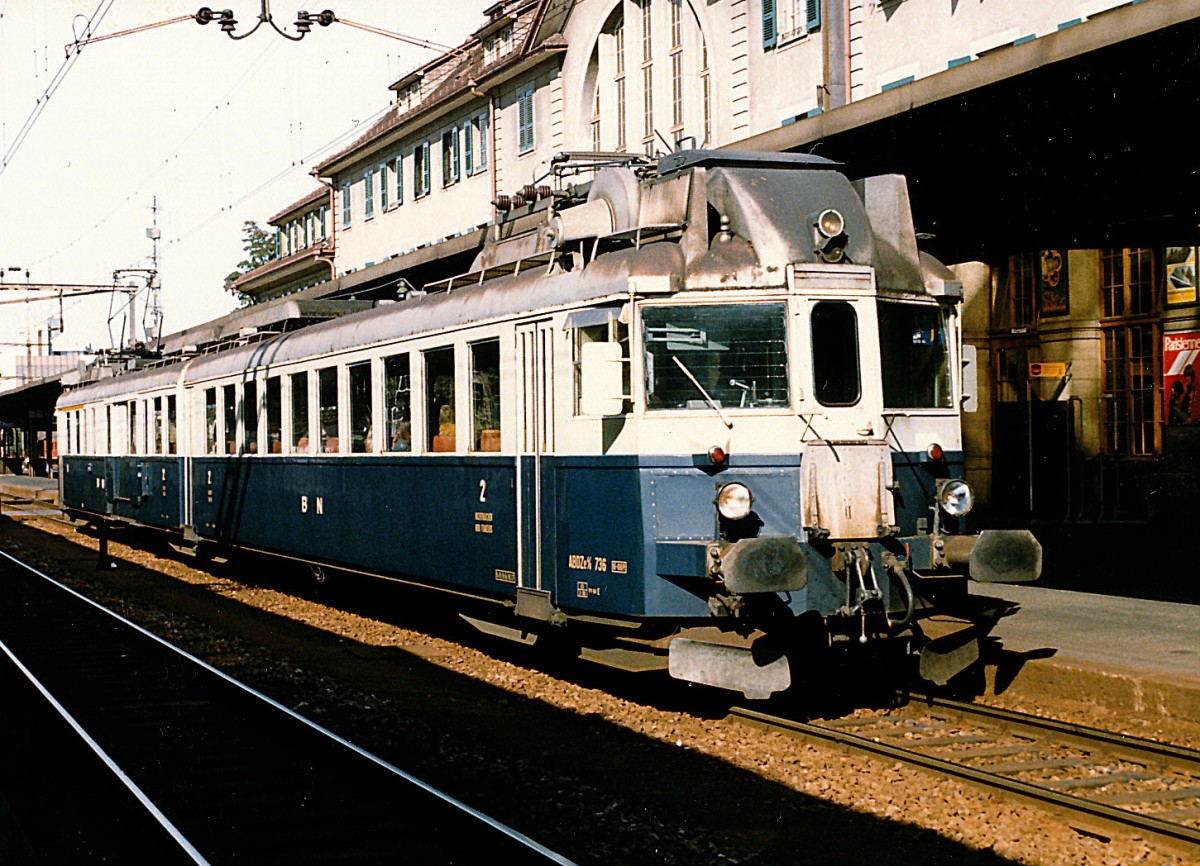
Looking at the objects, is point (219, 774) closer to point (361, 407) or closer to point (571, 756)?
point (571, 756)

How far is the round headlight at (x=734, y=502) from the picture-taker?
871 centimetres

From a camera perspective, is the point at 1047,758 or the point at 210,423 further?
the point at 210,423

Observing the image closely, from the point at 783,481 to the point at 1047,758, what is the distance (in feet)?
7.35

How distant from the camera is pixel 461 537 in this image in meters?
11.5

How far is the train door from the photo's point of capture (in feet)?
33.3

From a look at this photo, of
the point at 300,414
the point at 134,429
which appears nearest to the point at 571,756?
the point at 300,414

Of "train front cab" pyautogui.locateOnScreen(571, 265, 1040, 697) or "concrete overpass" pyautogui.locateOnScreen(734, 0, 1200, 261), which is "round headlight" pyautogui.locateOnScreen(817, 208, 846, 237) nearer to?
"train front cab" pyautogui.locateOnScreen(571, 265, 1040, 697)

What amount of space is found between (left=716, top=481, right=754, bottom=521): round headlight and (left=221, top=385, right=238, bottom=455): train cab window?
33.9 ft

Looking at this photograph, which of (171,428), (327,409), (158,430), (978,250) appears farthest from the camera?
(158,430)

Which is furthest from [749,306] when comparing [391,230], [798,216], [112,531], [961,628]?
[391,230]

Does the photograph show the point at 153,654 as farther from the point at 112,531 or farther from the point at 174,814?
the point at 112,531

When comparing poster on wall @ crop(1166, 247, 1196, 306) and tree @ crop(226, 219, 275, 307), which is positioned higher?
tree @ crop(226, 219, 275, 307)

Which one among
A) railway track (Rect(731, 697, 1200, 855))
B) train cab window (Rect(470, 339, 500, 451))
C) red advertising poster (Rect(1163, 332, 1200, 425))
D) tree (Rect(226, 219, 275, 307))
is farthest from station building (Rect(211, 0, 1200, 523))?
tree (Rect(226, 219, 275, 307))

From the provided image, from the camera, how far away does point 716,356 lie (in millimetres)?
9180
